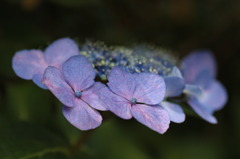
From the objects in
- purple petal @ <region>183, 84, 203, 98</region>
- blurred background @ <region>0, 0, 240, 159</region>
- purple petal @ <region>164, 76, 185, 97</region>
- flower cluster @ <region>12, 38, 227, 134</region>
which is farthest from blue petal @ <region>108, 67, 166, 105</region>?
blurred background @ <region>0, 0, 240, 159</region>

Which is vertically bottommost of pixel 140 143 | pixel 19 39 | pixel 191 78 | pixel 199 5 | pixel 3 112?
pixel 140 143

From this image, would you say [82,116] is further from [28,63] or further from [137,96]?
[28,63]

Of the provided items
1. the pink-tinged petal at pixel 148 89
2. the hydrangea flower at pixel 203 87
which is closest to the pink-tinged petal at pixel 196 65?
the hydrangea flower at pixel 203 87

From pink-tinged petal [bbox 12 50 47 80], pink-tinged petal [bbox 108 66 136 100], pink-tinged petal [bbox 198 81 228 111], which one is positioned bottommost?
pink-tinged petal [bbox 198 81 228 111]

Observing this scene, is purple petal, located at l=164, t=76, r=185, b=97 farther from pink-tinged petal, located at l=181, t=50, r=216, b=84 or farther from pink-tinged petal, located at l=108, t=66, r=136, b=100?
pink-tinged petal, located at l=181, t=50, r=216, b=84

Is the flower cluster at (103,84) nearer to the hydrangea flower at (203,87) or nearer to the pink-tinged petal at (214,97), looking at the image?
the hydrangea flower at (203,87)

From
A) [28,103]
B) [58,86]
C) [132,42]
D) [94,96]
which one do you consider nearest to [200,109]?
[94,96]

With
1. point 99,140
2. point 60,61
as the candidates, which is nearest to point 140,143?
point 99,140

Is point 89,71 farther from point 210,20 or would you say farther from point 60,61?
point 210,20
